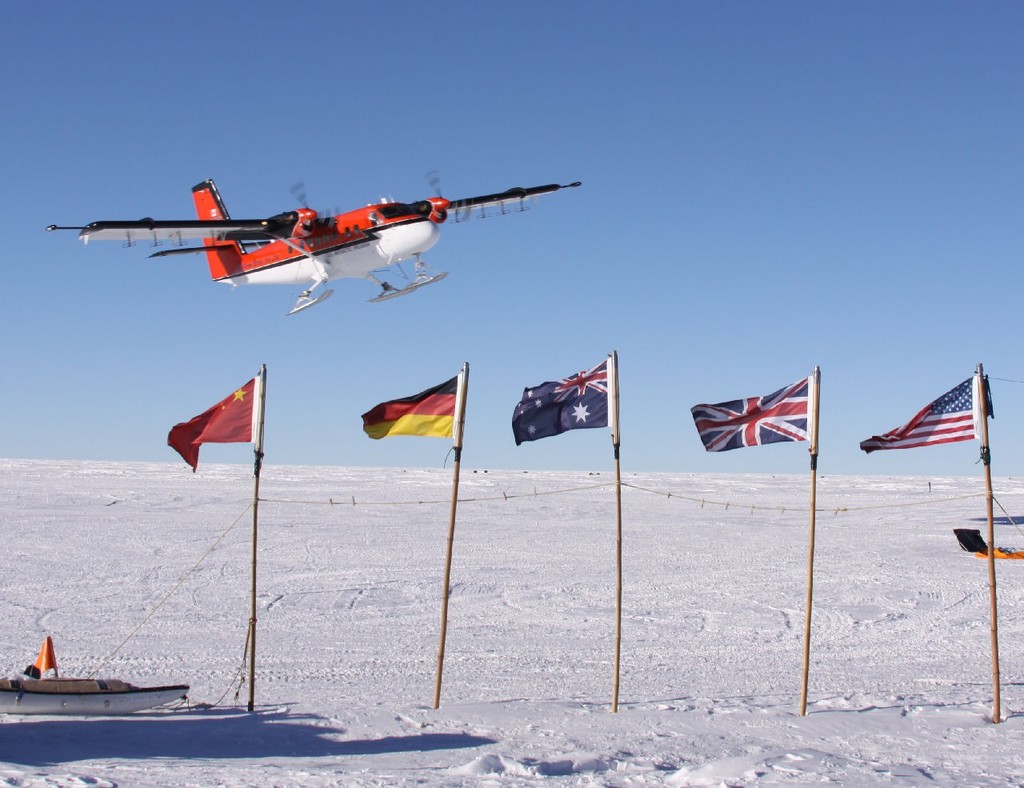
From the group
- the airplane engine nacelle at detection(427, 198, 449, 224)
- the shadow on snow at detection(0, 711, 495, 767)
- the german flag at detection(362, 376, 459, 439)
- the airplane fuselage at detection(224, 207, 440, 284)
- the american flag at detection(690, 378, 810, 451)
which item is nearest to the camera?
the shadow on snow at detection(0, 711, 495, 767)

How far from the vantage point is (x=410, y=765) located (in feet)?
32.1

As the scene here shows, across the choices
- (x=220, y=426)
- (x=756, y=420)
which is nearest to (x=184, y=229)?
(x=220, y=426)

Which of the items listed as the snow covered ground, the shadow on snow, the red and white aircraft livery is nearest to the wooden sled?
the snow covered ground

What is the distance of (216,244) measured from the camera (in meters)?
41.7

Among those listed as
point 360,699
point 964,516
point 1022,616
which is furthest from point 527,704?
point 964,516

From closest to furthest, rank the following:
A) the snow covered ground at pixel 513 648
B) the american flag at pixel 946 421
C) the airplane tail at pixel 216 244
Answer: the snow covered ground at pixel 513 648
the american flag at pixel 946 421
the airplane tail at pixel 216 244

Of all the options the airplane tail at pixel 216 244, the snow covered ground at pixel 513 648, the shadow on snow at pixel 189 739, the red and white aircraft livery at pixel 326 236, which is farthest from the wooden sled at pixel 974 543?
the airplane tail at pixel 216 244

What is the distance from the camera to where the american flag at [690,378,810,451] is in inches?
547

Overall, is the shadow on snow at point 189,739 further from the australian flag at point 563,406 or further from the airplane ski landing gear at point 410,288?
the airplane ski landing gear at point 410,288

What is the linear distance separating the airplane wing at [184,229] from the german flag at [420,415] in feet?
56.7

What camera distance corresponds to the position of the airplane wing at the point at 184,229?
→ 29234 millimetres

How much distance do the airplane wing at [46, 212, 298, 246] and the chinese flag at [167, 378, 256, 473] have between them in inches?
624

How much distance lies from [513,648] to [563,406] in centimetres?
570

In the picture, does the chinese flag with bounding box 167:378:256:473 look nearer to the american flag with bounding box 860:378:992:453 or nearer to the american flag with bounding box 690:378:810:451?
the american flag with bounding box 690:378:810:451
